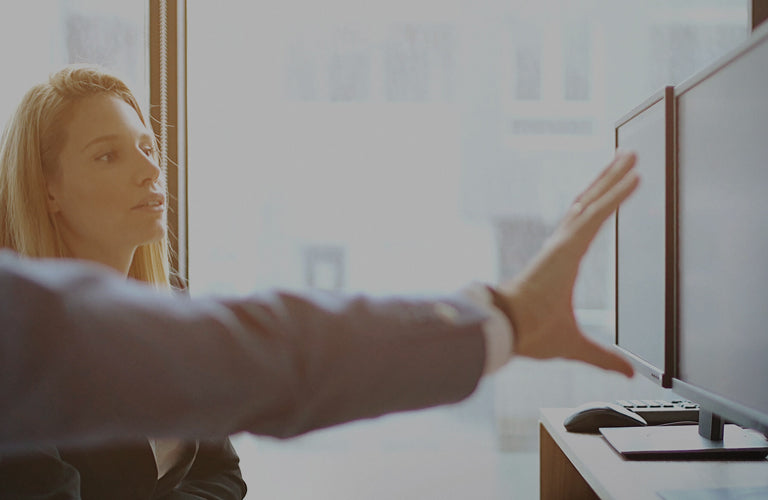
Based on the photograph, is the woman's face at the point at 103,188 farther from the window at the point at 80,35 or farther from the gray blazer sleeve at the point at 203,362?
the gray blazer sleeve at the point at 203,362

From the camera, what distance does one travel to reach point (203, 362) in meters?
0.35

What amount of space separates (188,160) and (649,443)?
1.49 m

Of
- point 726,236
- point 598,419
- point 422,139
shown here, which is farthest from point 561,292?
point 422,139

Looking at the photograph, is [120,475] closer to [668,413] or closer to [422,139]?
[668,413]

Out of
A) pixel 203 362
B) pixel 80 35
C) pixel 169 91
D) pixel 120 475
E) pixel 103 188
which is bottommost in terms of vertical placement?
pixel 120 475

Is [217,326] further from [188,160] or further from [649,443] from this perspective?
[188,160]

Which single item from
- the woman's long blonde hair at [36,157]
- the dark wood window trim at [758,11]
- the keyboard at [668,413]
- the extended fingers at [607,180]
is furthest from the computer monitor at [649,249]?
the woman's long blonde hair at [36,157]

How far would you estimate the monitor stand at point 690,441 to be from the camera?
107 centimetres

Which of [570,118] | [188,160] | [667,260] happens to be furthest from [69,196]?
[570,118]

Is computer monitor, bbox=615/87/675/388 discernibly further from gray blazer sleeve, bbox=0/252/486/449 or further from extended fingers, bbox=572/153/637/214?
gray blazer sleeve, bbox=0/252/486/449

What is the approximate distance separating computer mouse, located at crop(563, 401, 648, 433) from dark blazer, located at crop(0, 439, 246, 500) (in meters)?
0.62

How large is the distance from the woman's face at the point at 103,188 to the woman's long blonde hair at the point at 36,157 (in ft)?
0.07

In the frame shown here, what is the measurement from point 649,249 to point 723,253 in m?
0.27

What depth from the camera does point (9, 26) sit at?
2012 mm
